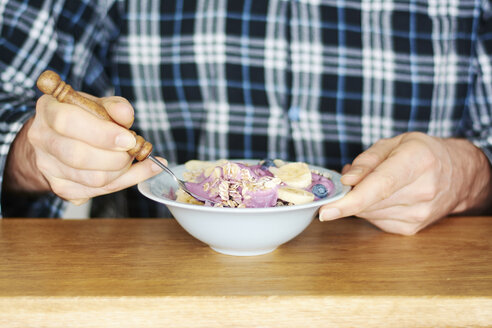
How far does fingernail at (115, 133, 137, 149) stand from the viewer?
0.75 m

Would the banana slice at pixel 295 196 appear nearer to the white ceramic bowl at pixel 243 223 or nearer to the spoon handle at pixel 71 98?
the white ceramic bowl at pixel 243 223

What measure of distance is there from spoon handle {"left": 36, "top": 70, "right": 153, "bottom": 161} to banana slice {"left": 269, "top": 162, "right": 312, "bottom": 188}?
0.24 m

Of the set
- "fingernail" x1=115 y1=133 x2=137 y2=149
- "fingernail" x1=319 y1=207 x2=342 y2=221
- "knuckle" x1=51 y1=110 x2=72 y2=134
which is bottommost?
"fingernail" x1=319 y1=207 x2=342 y2=221

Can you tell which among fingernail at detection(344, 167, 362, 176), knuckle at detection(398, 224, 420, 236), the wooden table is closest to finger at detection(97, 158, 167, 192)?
the wooden table

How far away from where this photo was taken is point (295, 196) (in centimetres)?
76

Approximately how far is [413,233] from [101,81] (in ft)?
3.41

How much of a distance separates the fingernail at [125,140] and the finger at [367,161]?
15.0 inches

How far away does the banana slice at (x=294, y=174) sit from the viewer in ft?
2.68

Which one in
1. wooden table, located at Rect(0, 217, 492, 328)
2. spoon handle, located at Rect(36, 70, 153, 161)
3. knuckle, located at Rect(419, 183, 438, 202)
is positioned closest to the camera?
wooden table, located at Rect(0, 217, 492, 328)

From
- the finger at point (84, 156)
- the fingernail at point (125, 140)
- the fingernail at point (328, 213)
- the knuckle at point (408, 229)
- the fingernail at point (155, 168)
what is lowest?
the knuckle at point (408, 229)

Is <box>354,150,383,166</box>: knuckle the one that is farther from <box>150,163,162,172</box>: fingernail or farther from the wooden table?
<box>150,163,162,172</box>: fingernail

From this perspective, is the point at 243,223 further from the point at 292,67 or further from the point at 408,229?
the point at 292,67

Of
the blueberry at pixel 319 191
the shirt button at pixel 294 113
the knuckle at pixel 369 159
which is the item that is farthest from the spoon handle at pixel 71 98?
the shirt button at pixel 294 113

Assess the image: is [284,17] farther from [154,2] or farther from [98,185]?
[98,185]
